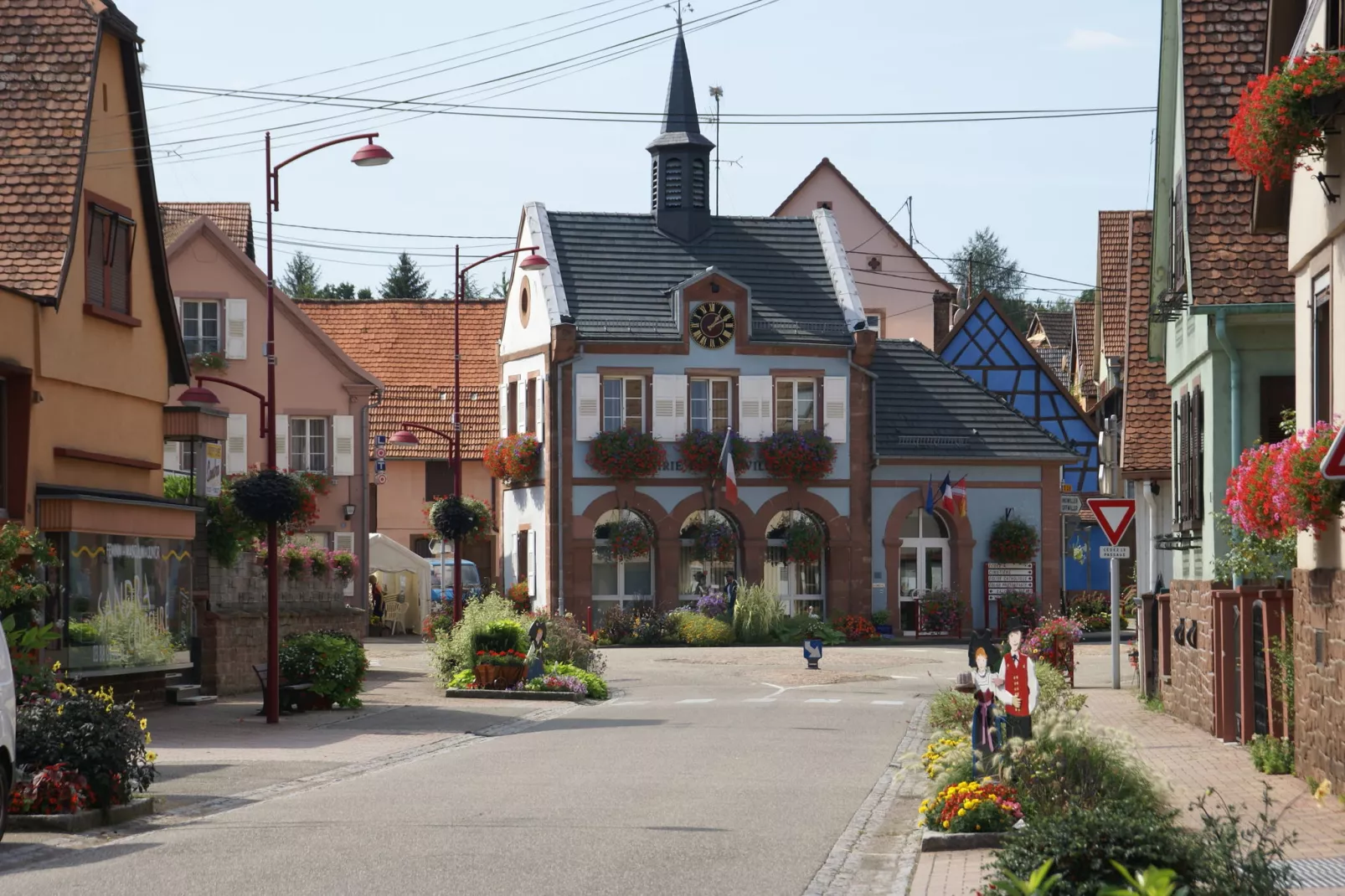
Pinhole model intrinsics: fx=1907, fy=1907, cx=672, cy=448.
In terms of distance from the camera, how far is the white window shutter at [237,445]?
149 feet

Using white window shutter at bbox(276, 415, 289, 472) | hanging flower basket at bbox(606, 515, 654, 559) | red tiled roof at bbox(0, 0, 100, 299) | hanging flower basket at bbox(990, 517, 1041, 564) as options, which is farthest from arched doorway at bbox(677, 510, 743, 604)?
red tiled roof at bbox(0, 0, 100, 299)

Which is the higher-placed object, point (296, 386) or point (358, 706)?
point (296, 386)

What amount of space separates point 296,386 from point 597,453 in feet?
26.1

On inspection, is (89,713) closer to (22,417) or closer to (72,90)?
(22,417)

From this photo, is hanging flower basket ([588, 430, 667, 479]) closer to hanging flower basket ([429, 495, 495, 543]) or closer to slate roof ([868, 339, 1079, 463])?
slate roof ([868, 339, 1079, 463])

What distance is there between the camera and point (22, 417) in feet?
69.2

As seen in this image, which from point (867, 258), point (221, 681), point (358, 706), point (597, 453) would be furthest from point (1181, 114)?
point (867, 258)

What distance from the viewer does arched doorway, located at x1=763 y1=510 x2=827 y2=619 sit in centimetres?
4619

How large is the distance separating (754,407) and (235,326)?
1247 cm

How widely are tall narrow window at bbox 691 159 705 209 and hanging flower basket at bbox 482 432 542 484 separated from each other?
7.71 meters

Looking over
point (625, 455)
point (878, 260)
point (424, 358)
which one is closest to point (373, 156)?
point (625, 455)

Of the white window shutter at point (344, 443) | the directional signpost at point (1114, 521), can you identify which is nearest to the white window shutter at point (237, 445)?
the white window shutter at point (344, 443)

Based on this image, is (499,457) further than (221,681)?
Yes

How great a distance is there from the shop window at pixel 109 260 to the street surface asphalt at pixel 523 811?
615cm
